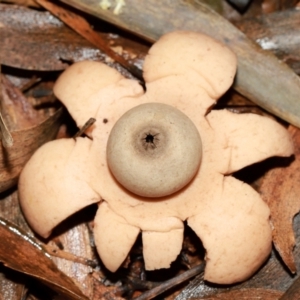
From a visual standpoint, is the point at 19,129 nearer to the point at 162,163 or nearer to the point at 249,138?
the point at 162,163

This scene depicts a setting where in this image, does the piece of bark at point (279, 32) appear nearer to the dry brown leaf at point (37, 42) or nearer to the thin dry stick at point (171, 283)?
the dry brown leaf at point (37, 42)

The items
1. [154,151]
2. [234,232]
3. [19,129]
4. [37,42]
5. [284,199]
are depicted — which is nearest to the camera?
[154,151]

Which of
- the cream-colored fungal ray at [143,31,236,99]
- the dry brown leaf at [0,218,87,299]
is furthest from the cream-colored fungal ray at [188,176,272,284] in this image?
the dry brown leaf at [0,218,87,299]

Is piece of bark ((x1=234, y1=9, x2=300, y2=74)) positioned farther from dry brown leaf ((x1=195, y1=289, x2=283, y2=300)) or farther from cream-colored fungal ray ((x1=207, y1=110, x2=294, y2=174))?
dry brown leaf ((x1=195, y1=289, x2=283, y2=300))

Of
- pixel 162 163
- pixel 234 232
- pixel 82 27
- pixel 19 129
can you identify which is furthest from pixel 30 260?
pixel 82 27

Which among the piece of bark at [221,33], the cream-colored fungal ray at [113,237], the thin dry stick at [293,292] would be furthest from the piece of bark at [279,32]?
the cream-colored fungal ray at [113,237]

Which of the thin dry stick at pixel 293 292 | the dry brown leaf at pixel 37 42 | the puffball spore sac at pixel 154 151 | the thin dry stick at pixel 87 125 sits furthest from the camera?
the dry brown leaf at pixel 37 42
